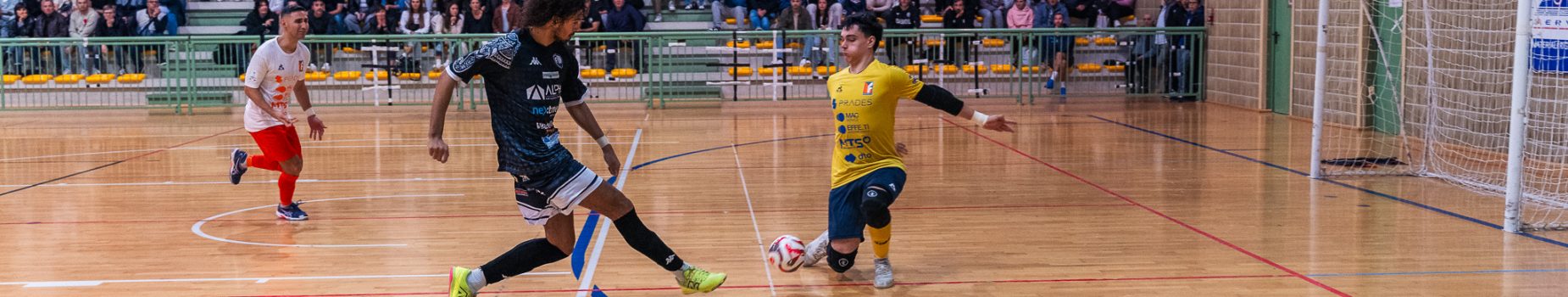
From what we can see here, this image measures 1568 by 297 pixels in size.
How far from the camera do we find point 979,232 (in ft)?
27.2

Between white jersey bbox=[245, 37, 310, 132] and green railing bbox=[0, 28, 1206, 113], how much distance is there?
9.83m

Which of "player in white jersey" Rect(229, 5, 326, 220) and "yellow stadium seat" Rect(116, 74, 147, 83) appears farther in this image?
"yellow stadium seat" Rect(116, 74, 147, 83)

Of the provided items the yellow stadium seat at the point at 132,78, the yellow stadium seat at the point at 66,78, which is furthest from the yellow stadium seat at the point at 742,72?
the yellow stadium seat at the point at 66,78

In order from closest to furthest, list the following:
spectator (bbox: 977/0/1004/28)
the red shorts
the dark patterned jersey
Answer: the dark patterned jersey
the red shorts
spectator (bbox: 977/0/1004/28)

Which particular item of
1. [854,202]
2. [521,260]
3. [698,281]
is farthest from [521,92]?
[854,202]

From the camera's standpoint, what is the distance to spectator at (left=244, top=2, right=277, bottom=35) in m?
20.9

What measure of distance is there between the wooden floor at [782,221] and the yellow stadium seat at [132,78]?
15.2 feet

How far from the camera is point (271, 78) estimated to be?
29.1 ft

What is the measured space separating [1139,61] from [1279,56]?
280 cm

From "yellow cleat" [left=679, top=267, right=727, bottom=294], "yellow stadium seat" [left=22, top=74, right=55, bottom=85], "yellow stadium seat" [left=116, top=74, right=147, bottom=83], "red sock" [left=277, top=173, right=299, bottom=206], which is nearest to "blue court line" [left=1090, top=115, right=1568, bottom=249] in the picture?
"yellow cleat" [left=679, top=267, right=727, bottom=294]

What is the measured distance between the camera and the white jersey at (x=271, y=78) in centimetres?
880

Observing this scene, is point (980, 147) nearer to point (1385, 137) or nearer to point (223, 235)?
point (1385, 137)

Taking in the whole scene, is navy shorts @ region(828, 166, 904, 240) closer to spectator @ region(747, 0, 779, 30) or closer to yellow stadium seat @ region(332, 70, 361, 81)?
yellow stadium seat @ region(332, 70, 361, 81)

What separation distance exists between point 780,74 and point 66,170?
10808 millimetres
